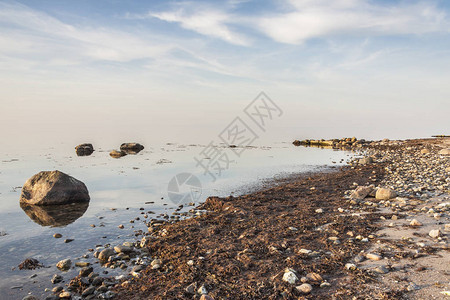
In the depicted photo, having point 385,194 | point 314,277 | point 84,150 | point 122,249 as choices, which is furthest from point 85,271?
point 84,150

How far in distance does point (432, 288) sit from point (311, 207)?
6.57 m

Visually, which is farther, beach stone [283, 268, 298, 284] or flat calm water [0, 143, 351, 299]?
flat calm water [0, 143, 351, 299]

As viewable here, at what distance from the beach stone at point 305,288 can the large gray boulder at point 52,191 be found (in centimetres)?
1316

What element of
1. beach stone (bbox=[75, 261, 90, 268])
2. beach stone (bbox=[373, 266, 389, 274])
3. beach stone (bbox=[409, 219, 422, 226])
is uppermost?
beach stone (bbox=[409, 219, 422, 226])

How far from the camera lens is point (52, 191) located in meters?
14.4

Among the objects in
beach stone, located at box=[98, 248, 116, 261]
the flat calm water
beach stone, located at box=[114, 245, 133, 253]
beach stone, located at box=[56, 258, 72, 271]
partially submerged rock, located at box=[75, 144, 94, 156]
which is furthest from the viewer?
partially submerged rock, located at box=[75, 144, 94, 156]

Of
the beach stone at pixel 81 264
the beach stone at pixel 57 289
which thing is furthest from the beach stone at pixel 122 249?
the beach stone at pixel 57 289

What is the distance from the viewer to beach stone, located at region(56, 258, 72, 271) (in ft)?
25.0

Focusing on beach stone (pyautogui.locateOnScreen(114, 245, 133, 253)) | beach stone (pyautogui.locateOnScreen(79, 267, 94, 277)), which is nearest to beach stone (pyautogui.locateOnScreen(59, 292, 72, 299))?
beach stone (pyautogui.locateOnScreen(79, 267, 94, 277))

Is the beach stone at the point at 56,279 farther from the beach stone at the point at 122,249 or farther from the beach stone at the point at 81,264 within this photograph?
the beach stone at the point at 122,249

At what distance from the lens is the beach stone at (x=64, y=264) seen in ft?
25.0

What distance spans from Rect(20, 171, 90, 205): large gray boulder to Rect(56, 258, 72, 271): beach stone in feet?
25.5

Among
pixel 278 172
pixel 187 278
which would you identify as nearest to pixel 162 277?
pixel 187 278

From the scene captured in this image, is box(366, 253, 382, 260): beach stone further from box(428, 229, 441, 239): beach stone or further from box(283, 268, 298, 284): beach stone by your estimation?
box(428, 229, 441, 239): beach stone
